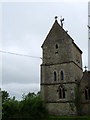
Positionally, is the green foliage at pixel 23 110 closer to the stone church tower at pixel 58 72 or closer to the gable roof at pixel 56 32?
the stone church tower at pixel 58 72

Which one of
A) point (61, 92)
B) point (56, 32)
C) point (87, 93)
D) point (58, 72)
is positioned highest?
point (56, 32)

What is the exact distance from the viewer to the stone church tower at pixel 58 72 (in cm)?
3416

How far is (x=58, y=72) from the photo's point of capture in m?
35.9

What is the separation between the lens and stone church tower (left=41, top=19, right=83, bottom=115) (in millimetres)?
34156

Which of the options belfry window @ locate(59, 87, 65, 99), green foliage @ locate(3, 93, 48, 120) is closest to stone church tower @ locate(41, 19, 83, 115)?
belfry window @ locate(59, 87, 65, 99)

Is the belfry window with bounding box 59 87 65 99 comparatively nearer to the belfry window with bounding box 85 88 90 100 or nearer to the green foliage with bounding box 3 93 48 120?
the belfry window with bounding box 85 88 90 100

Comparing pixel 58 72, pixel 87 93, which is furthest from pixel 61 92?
pixel 87 93

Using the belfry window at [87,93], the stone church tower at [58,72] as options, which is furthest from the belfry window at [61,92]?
the belfry window at [87,93]

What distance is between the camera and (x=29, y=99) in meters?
29.2

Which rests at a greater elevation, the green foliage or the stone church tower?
the stone church tower

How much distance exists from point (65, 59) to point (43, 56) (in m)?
4.42

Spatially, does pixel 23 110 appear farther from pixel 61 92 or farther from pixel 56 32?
pixel 56 32

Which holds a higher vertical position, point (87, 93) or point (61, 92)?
point (61, 92)

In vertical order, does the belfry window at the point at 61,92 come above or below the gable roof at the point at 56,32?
below
